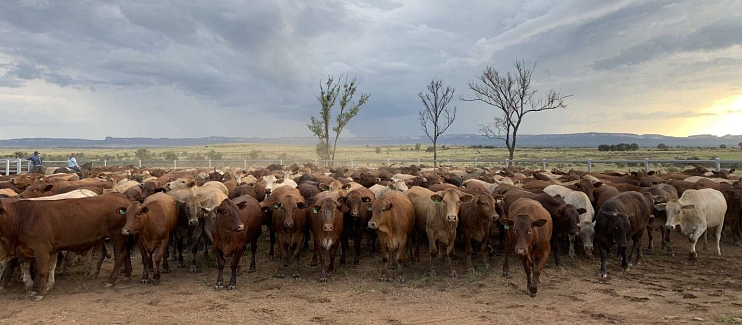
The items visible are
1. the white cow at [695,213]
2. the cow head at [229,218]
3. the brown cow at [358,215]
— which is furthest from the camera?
the white cow at [695,213]

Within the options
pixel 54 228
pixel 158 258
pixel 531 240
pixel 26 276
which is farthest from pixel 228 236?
pixel 531 240

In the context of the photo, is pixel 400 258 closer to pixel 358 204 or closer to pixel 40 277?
pixel 358 204

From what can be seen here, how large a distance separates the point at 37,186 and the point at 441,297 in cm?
1085

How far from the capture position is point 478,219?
9.51m

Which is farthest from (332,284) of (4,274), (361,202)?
(4,274)

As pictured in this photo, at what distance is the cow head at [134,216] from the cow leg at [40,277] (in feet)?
4.36

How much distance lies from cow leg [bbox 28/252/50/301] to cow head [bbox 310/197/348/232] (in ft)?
15.2

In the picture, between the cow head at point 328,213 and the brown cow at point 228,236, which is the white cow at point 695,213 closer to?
the cow head at point 328,213

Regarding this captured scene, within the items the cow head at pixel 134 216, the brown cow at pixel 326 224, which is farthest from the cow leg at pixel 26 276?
the brown cow at pixel 326 224

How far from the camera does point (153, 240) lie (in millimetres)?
8930

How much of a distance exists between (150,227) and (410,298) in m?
5.06

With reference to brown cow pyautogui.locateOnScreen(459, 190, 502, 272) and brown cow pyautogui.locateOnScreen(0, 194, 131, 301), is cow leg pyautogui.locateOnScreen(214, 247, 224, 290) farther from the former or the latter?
brown cow pyautogui.locateOnScreen(459, 190, 502, 272)

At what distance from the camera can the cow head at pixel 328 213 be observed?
29.1 ft

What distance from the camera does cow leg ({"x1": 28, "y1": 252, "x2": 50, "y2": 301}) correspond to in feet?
25.6
